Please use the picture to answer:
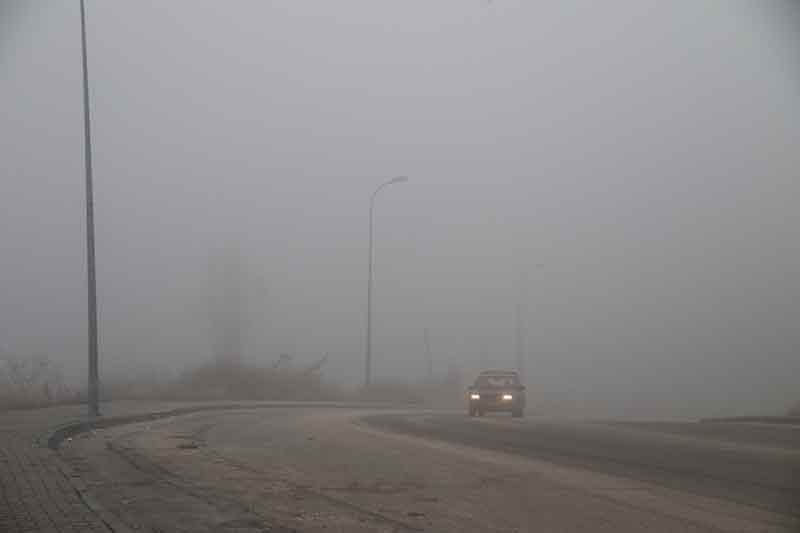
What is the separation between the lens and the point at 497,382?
37.1m

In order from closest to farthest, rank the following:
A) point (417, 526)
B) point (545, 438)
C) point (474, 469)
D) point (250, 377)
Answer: point (417, 526) → point (474, 469) → point (545, 438) → point (250, 377)

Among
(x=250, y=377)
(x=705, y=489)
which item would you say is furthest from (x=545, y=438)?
(x=250, y=377)

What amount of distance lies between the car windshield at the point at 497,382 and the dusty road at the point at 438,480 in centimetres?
1283

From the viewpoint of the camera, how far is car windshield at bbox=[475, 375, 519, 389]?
36.5m

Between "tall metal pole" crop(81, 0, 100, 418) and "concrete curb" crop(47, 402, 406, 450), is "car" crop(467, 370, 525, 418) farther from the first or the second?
"tall metal pole" crop(81, 0, 100, 418)

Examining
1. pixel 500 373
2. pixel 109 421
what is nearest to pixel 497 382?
pixel 500 373

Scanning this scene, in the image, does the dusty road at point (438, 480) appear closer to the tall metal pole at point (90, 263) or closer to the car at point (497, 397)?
the tall metal pole at point (90, 263)

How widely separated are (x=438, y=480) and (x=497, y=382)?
23634 mm

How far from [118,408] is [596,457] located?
1834 cm

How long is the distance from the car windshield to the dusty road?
12.8 metres

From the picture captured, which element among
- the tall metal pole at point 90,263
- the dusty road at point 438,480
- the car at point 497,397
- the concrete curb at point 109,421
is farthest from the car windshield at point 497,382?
the tall metal pole at point 90,263

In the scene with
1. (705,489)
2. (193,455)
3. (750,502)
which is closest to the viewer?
(750,502)

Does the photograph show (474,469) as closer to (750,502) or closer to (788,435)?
(750,502)

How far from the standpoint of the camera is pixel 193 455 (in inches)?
661
